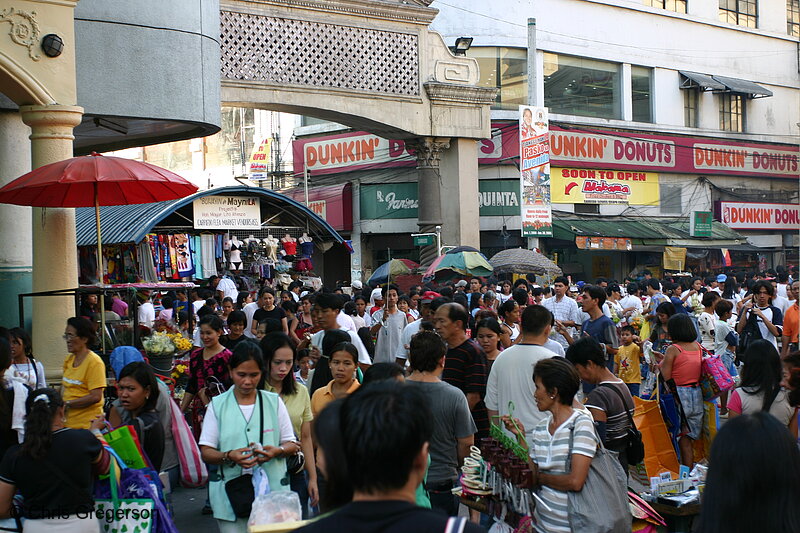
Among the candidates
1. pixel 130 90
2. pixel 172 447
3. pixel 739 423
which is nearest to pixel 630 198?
pixel 130 90

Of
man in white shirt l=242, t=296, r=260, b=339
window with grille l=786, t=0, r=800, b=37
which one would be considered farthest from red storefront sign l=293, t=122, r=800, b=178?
man in white shirt l=242, t=296, r=260, b=339

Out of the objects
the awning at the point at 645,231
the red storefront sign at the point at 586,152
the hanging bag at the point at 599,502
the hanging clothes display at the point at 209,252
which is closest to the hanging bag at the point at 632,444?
the hanging bag at the point at 599,502

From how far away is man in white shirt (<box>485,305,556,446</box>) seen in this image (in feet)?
21.7

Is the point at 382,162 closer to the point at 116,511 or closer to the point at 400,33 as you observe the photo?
the point at 400,33

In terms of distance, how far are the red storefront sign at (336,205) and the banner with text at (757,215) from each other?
45.8 ft

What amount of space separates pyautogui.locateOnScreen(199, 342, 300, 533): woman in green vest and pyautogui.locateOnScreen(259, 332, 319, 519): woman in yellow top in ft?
1.48

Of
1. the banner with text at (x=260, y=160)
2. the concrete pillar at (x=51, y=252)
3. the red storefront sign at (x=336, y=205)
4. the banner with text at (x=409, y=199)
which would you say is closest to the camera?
the concrete pillar at (x=51, y=252)

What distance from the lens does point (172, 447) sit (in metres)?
6.62

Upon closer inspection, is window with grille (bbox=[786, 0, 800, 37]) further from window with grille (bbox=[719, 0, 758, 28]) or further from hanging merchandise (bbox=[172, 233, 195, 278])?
hanging merchandise (bbox=[172, 233, 195, 278])

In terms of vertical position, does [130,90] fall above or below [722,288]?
above

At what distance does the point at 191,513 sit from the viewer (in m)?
8.37

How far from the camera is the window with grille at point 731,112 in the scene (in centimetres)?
3462

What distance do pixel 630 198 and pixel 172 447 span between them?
26.9 metres

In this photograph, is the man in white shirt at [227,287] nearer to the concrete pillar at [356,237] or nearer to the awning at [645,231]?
the concrete pillar at [356,237]
